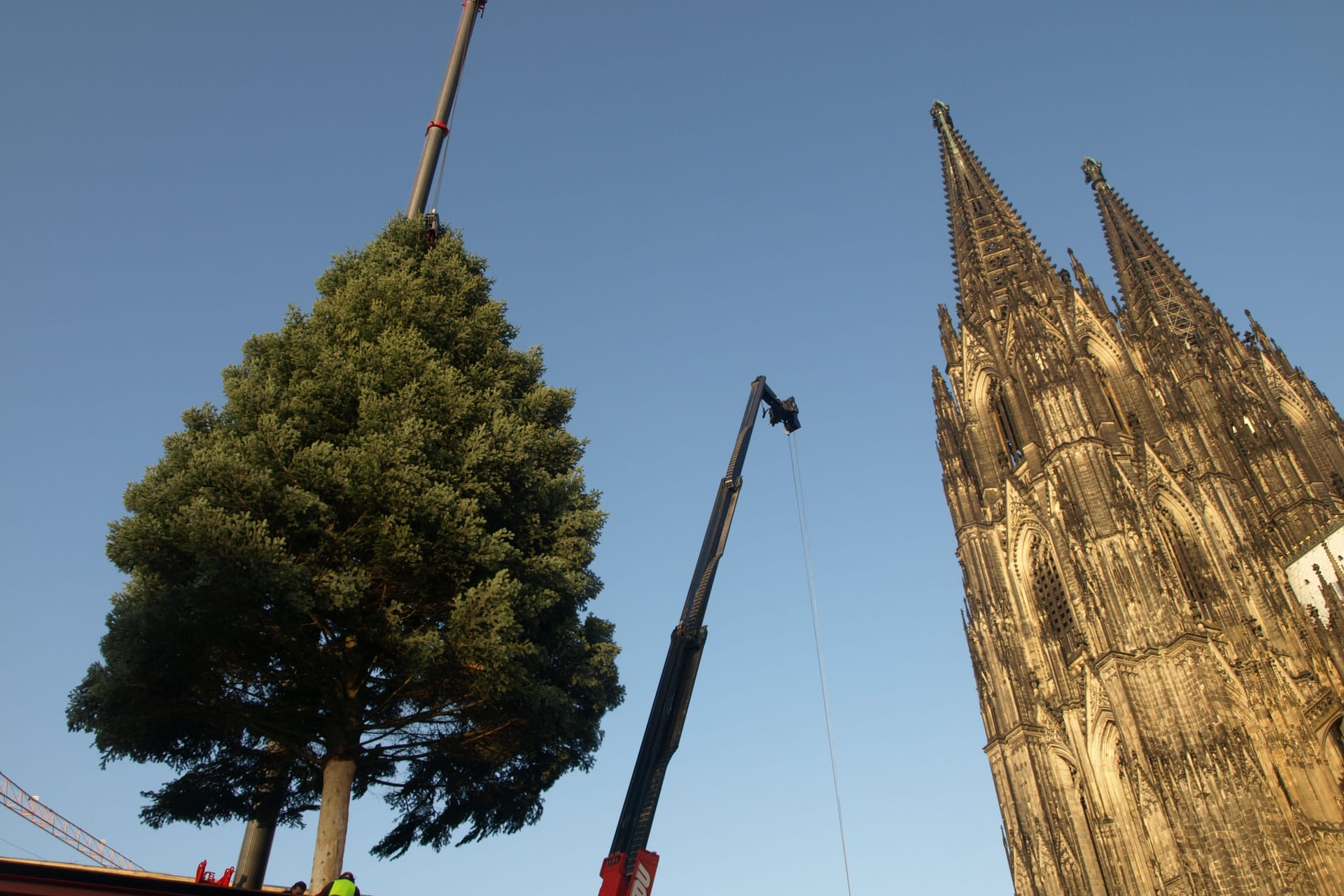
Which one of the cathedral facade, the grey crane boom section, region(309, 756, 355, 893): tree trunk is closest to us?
region(309, 756, 355, 893): tree trunk

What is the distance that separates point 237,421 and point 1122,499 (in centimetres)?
2837

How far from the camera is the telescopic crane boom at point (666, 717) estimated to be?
35.6 feet

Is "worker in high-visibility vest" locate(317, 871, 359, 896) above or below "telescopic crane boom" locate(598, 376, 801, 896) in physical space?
below

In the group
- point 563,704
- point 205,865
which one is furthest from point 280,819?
point 563,704

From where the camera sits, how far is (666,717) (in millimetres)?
12852

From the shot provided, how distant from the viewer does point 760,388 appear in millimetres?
18766

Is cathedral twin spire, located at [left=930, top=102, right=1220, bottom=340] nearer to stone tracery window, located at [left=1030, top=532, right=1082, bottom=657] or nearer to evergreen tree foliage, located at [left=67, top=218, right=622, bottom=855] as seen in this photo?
stone tracery window, located at [left=1030, top=532, right=1082, bottom=657]

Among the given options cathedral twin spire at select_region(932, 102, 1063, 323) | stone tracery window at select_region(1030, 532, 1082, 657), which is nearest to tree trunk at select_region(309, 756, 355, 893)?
stone tracery window at select_region(1030, 532, 1082, 657)

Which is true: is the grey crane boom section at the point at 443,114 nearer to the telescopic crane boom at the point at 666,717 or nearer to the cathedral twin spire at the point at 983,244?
the telescopic crane boom at the point at 666,717

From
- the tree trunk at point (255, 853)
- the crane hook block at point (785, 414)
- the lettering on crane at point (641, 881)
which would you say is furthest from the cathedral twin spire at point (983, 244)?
the tree trunk at point (255, 853)

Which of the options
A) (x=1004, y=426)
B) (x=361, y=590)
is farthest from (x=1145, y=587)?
(x=361, y=590)

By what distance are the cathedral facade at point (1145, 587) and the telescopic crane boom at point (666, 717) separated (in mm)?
17352

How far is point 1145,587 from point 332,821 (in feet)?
85.3

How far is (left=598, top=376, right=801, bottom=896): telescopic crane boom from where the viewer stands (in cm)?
1084
